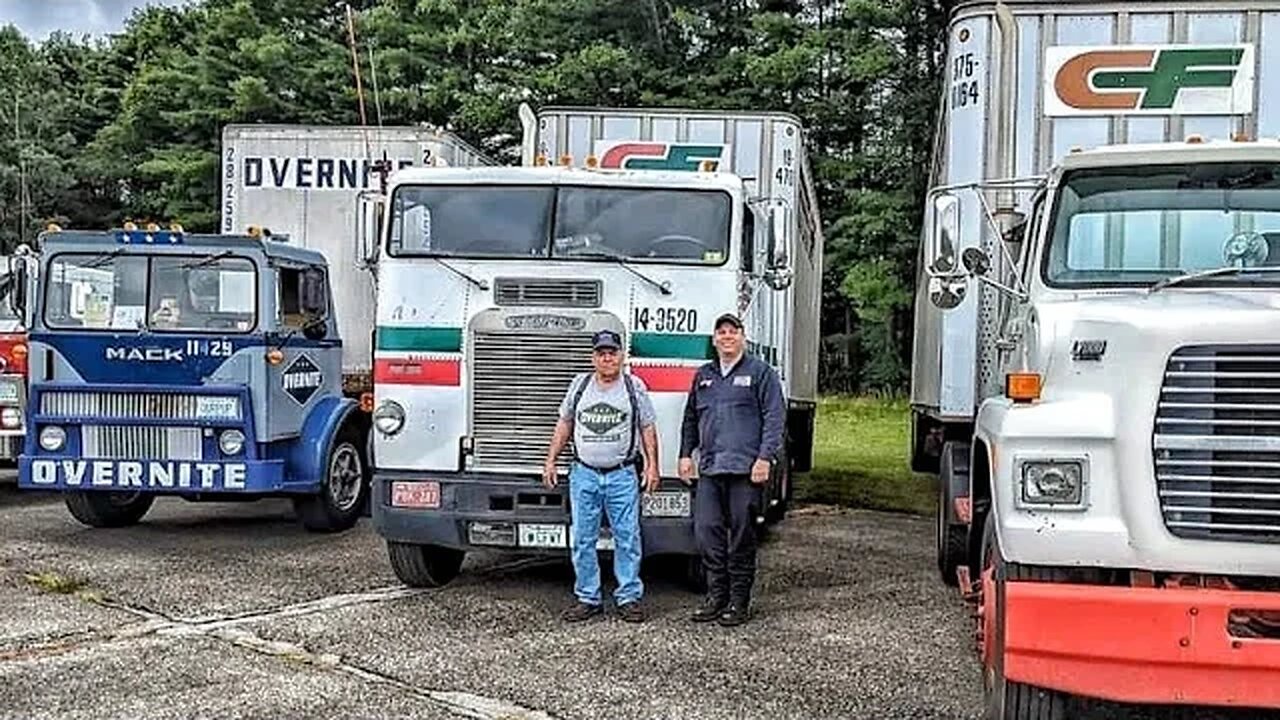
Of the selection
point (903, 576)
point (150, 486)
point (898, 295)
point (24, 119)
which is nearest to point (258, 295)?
point (150, 486)

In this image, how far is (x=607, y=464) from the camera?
312 inches

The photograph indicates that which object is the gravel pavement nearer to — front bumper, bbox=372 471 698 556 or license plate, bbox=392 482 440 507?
front bumper, bbox=372 471 698 556

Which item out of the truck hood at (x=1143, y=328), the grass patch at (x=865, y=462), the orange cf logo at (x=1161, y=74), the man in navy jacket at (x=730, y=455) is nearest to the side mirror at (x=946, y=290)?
the truck hood at (x=1143, y=328)

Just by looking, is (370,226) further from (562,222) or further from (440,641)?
(440,641)

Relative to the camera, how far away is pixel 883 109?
32.2 meters

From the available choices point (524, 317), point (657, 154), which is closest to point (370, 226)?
point (524, 317)

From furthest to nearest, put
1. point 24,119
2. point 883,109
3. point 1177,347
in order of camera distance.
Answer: point 24,119 < point 883,109 < point 1177,347

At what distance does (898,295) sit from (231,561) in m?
21.8

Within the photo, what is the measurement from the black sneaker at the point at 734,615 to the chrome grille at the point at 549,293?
6.25ft

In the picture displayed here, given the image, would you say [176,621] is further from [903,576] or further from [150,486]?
[903,576]

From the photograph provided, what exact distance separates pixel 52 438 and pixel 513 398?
161 inches

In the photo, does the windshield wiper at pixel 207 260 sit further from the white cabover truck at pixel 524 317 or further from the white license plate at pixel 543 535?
the white license plate at pixel 543 535

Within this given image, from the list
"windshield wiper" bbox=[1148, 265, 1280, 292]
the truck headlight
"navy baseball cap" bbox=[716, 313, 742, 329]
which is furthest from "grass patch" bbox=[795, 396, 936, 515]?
the truck headlight

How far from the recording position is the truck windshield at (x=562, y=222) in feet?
27.5
